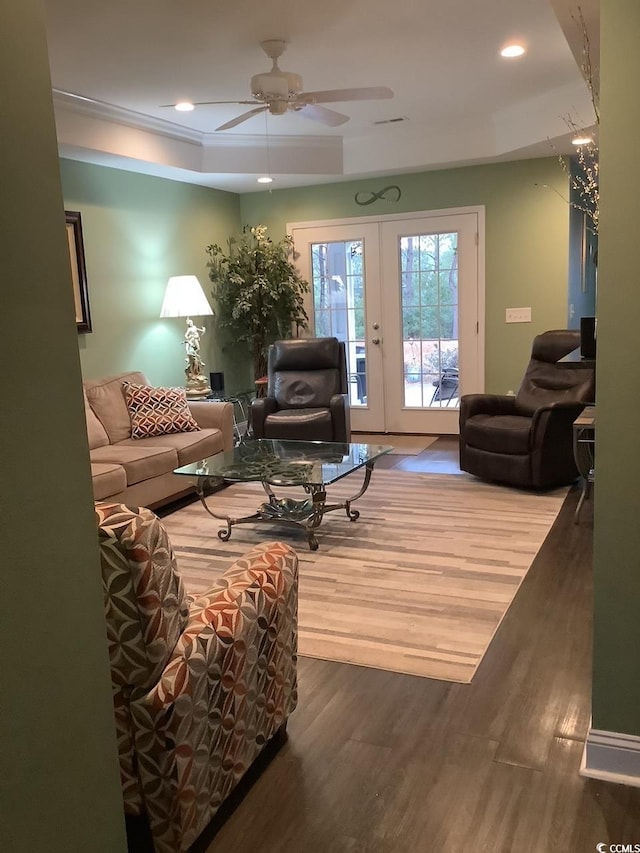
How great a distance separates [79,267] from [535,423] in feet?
10.9

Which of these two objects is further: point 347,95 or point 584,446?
point 584,446

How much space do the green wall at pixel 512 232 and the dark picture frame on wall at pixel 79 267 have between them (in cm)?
275

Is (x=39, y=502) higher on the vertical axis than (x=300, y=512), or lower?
higher

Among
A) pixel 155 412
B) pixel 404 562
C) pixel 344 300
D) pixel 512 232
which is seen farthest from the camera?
pixel 344 300

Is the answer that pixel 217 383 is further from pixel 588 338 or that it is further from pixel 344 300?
pixel 588 338

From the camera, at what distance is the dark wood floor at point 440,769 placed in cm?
176

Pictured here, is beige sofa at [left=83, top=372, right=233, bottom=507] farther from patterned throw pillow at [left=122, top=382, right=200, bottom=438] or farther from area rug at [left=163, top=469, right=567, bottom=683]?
area rug at [left=163, top=469, right=567, bottom=683]

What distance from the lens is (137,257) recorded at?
5711 millimetres

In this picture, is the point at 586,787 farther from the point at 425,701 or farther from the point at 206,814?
the point at 206,814

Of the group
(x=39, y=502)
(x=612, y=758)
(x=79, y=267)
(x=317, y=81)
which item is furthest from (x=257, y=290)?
(x=39, y=502)

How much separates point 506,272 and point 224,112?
2.72 m

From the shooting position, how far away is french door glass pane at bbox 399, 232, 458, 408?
6504 mm

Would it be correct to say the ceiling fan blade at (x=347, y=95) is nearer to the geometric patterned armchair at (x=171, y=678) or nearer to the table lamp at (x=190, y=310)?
the table lamp at (x=190, y=310)

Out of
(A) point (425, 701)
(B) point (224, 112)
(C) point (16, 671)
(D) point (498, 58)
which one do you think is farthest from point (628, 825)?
(B) point (224, 112)
